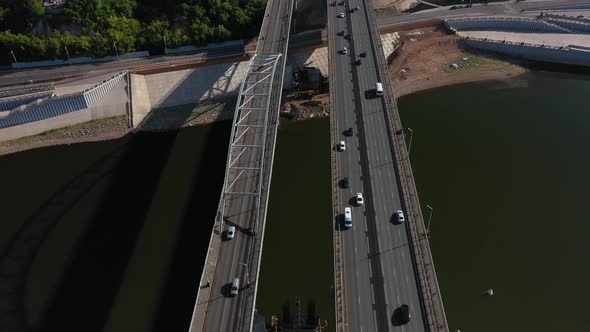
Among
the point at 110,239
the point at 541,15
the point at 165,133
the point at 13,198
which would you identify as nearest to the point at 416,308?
the point at 110,239

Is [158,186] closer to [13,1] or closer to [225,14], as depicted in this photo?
[225,14]

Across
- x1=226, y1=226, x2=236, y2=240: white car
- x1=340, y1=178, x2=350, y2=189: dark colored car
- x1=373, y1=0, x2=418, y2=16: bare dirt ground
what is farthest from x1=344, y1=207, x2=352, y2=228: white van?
x1=373, y1=0, x2=418, y2=16: bare dirt ground

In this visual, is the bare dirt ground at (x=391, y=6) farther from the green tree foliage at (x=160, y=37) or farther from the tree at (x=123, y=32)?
the tree at (x=123, y=32)

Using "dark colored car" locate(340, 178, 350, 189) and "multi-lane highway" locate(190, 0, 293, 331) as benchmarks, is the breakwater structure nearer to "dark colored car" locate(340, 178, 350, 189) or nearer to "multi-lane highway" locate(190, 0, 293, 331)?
"multi-lane highway" locate(190, 0, 293, 331)

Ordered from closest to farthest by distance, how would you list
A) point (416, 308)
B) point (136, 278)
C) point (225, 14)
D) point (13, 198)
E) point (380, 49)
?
point (416, 308) → point (136, 278) → point (13, 198) → point (380, 49) → point (225, 14)

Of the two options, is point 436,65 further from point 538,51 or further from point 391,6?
point 391,6

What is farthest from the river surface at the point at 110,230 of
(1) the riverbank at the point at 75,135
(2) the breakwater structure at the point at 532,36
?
(2) the breakwater structure at the point at 532,36

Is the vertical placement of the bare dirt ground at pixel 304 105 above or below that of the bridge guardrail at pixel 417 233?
above
